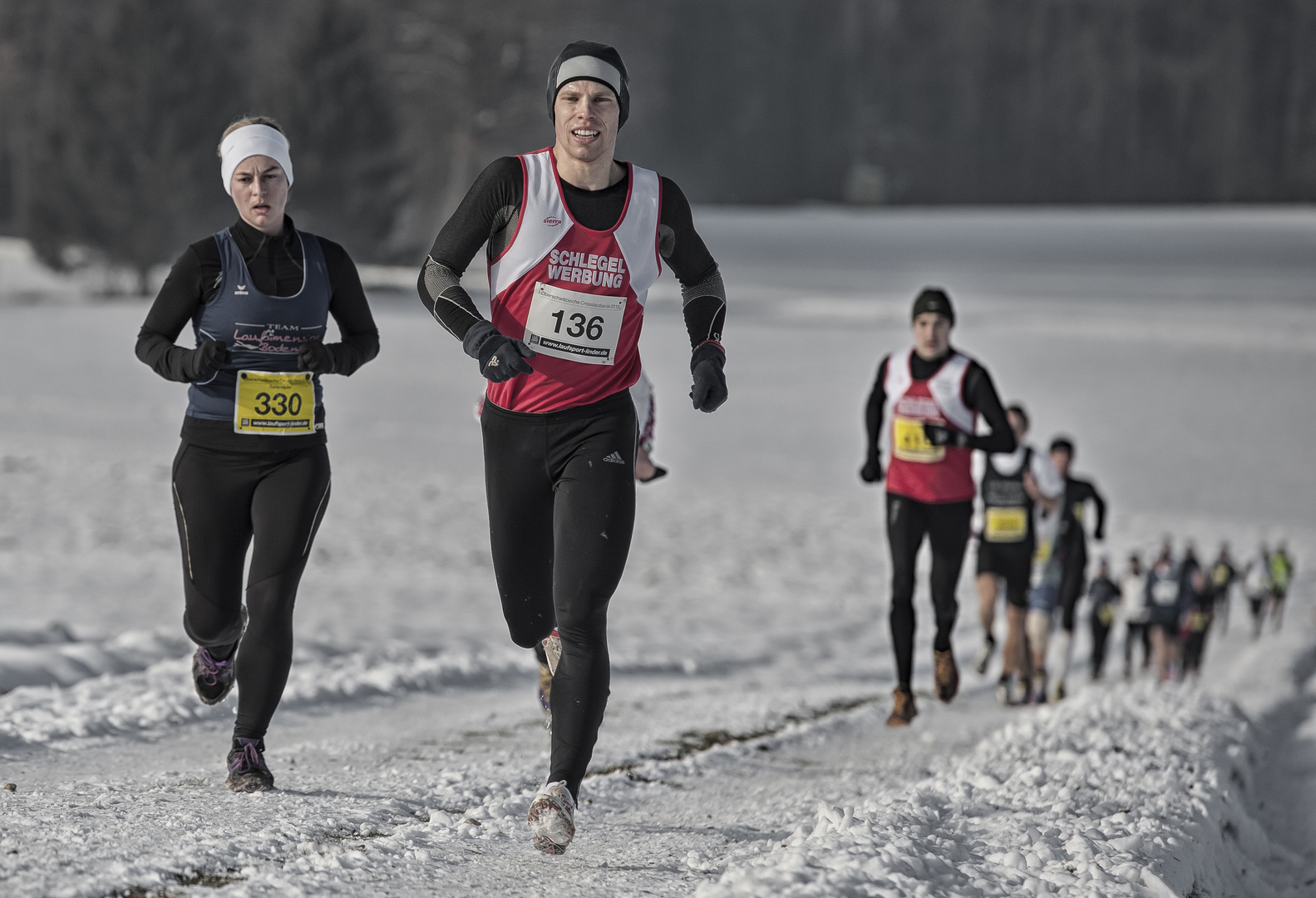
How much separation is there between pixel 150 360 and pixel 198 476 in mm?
410

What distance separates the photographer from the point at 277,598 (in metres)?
4.42

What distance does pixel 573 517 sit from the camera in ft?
13.2

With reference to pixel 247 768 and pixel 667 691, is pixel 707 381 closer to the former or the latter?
pixel 247 768

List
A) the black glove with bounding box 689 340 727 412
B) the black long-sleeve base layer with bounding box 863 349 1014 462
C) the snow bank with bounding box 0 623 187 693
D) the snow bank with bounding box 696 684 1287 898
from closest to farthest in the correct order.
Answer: the snow bank with bounding box 696 684 1287 898 < the black glove with bounding box 689 340 727 412 < the snow bank with bounding box 0 623 187 693 < the black long-sleeve base layer with bounding box 863 349 1014 462

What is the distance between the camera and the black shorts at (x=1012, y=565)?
9680 mm

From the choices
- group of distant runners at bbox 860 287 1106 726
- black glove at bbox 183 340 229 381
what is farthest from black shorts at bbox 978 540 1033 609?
black glove at bbox 183 340 229 381

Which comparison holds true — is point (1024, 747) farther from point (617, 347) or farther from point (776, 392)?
point (776, 392)

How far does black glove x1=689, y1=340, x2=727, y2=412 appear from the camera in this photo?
405 cm

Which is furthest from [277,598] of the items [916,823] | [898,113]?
[898,113]

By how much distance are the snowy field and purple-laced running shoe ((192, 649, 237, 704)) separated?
0.91 ft

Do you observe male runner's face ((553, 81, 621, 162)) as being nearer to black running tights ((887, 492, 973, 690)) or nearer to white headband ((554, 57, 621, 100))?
white headband ((554, 57, 621, 100))

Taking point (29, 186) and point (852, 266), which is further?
point (852, 266)

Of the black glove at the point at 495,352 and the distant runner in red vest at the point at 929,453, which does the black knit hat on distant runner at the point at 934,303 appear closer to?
the distant runner in red vest at the point at 929,453

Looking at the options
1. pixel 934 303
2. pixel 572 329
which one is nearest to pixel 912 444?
pixel 934 303
